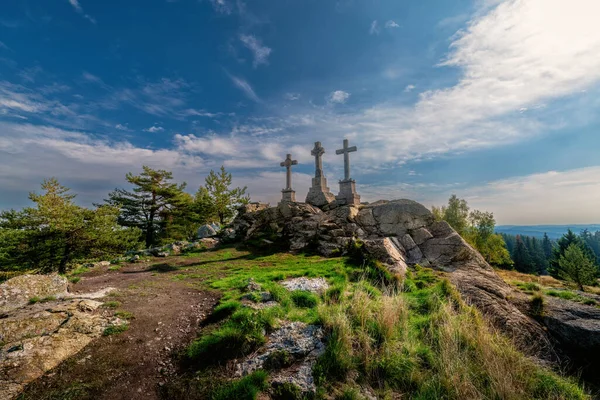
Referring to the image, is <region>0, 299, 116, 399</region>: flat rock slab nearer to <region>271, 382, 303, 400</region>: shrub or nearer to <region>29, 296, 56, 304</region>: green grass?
<region>29, 296, 56, 304</region>: green grass

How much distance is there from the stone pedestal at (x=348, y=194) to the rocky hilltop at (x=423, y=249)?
874 millimetres

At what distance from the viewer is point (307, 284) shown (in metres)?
9.91

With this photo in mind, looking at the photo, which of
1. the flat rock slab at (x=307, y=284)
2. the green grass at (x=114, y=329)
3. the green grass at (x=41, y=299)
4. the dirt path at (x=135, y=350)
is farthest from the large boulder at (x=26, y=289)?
the flat rock slab at (x=307, y=284)

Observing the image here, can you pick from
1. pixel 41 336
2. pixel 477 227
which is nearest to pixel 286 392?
pixel 41 336

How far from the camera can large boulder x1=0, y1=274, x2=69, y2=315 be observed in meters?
7.91

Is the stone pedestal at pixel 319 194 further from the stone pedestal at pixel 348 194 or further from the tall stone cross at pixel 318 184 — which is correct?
the stone pedestal at pixel 348 194

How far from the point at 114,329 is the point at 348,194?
62.2ft

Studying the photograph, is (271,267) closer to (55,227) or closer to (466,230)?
(55,227)

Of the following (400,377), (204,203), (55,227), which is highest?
(204,203)

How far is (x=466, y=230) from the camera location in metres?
33.8

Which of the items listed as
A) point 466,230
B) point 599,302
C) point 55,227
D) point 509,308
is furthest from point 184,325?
point 466,230

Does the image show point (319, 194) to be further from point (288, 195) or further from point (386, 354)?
point (386, 354)

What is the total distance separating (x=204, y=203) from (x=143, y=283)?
23.0m

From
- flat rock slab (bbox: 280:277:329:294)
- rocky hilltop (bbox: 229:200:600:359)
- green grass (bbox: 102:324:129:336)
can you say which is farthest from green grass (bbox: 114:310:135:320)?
rocky hilltop (bbox: 229:200:600:359)
